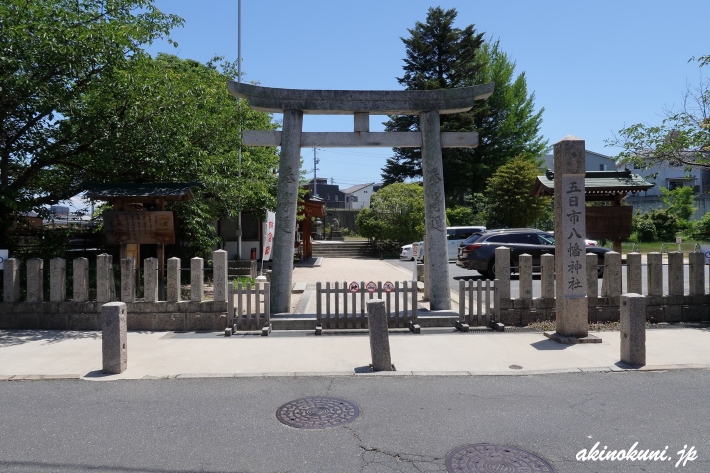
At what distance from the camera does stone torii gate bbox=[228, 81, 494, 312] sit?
10094 millimetres

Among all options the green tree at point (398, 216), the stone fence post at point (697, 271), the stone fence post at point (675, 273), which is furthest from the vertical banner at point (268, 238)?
the green tree at point (398, 216)

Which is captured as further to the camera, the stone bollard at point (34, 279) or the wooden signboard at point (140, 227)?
the wooden signboard at point (140, 227)

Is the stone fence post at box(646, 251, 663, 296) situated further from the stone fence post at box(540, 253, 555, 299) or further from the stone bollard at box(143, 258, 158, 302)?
the stone bollard at box(143, 258, 158, 302)

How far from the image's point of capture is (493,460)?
13.4 ft

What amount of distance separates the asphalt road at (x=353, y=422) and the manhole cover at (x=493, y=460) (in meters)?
0.10

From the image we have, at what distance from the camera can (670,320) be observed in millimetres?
9695

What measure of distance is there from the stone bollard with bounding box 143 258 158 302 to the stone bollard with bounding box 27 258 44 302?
191 cm

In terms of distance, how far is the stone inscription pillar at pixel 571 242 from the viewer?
8.12 meters

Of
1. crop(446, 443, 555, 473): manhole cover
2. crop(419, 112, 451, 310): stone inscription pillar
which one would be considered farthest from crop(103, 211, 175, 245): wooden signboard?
crop(446, 443, 555, 473): manhole cover

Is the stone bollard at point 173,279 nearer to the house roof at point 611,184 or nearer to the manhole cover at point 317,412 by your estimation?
the manhole cover at point 317,412

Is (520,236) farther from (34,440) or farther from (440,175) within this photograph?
(34,440)

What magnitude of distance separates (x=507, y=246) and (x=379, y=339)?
10.9m

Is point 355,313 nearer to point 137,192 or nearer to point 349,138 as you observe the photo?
point 349,138

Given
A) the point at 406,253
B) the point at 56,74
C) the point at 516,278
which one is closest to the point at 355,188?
the point at 406,253
